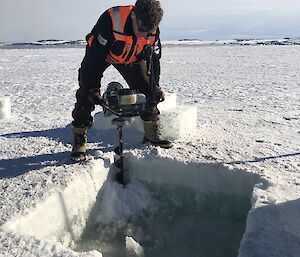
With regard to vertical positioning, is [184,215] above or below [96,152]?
below

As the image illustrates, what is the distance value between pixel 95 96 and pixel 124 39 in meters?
0.56

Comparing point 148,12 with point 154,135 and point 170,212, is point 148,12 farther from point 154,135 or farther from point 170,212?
point 170,212

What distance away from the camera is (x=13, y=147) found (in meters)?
4.18

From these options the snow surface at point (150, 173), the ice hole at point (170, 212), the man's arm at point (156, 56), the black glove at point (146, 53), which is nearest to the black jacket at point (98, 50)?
the black glove at point (146, 53)

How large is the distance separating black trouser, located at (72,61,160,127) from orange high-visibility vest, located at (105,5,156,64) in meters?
0.15

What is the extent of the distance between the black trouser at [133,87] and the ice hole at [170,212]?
1.78ft

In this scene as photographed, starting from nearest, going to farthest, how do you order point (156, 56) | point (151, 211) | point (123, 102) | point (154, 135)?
point (123, 102)
point (151, 211)
point (156, 56)
point (154, 135)

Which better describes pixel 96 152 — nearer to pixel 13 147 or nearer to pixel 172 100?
Result: pixel 13 147

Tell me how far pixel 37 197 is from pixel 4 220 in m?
0.37

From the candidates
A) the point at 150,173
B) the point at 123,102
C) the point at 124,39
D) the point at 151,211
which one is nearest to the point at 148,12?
the point at 124,39

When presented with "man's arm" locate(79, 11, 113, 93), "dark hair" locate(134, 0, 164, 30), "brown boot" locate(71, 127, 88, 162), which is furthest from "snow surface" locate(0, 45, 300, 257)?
"dark hair" locate(134, 0, 164, 30)

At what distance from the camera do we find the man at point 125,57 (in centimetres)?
326

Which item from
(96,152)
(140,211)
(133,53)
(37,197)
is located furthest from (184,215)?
(133,53)

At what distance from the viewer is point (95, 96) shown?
338 centimetres
